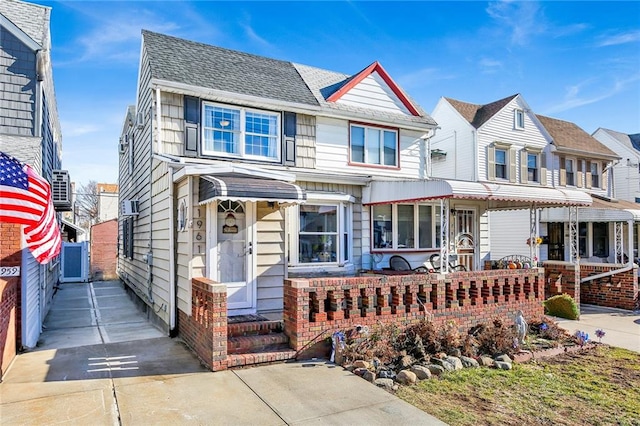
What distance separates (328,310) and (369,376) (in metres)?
1.26

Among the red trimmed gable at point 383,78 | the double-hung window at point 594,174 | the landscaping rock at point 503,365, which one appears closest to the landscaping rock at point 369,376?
the landscaping rock at point 503,365

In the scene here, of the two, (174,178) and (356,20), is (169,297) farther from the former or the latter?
(356,20)

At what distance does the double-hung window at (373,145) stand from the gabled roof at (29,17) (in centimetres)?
736

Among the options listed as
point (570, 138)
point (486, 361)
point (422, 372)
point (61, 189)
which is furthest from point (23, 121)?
point (570, 138)

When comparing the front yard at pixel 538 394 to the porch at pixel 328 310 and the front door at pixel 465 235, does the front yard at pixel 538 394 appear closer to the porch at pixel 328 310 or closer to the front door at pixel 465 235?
the porch at pixel 328 310

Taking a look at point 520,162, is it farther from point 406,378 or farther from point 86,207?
point 86,207

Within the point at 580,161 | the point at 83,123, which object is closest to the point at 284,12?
the point at 83,123

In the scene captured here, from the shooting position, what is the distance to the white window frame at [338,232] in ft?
30.9

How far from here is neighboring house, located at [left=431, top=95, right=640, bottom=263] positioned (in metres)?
16.7

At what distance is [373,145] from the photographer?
37.2 ft

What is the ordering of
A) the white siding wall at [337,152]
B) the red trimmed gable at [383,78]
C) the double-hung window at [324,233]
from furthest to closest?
the red trimmed gable at [383,78] < the white siding wall at [337,152] < the double-hung window at [324,233]

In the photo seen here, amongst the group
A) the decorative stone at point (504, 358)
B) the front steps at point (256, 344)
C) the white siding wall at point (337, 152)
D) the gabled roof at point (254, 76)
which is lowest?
the decorative stone at point (504, 358)

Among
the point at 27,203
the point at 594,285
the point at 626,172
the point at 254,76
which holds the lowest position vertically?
the point at 594,285

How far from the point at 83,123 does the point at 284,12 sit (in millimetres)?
10820
